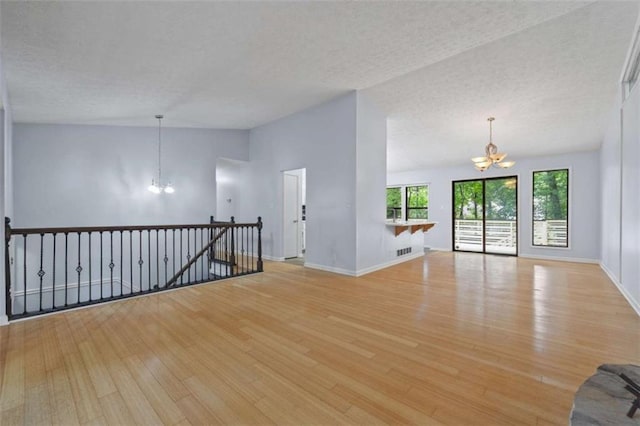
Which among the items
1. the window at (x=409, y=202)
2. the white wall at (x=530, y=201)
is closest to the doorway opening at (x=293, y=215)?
the window at (x=409, y=202)

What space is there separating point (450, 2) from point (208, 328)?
3821 millimetres

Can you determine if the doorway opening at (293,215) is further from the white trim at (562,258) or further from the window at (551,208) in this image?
the window at (551,208)

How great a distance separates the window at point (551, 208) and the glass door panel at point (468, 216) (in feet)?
4.09

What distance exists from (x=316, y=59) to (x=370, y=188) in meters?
2.40

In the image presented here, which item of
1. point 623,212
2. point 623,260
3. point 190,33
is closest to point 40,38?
point 190,33

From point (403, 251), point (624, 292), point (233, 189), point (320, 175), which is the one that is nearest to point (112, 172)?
point (233, 189)

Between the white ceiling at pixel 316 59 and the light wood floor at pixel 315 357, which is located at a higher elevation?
the white ceiling at pixel 316 59

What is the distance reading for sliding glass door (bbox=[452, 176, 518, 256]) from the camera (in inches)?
300

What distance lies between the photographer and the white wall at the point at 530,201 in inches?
257

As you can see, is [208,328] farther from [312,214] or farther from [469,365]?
[312,214]

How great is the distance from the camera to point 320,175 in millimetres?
5332

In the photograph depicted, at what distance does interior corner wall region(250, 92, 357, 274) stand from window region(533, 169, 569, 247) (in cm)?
566

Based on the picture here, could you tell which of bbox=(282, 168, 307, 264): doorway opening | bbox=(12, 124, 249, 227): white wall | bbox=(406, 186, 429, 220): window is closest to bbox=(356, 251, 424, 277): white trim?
bbox=(282, 168, 307, 264): doorway opening

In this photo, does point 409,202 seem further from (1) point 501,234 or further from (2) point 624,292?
(2) point 624,292
